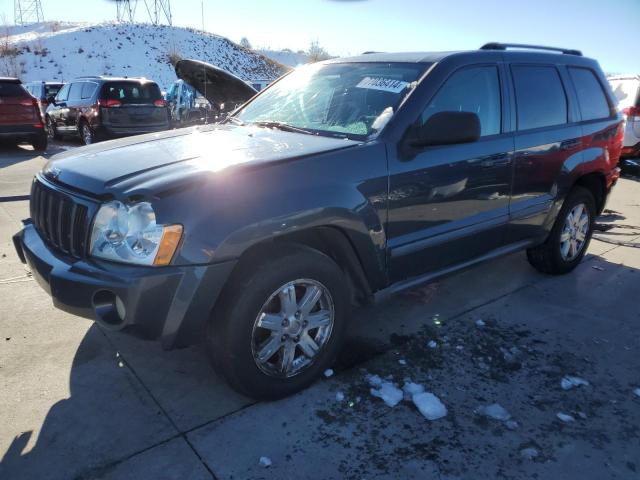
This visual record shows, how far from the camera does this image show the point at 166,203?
2258 mm

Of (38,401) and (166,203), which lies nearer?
(166,203)

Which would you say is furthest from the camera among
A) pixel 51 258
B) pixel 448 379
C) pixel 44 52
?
pixel 44 52

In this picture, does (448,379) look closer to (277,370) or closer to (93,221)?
(277,370)

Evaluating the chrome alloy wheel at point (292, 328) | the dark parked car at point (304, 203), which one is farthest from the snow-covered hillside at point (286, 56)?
the chrome alloy wheel at point (292, 328)

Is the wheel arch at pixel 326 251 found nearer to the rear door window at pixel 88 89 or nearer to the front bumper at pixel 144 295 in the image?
the front bumper at pixel 144 295

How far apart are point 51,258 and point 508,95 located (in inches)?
122

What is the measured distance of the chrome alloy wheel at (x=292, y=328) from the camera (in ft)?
8.71

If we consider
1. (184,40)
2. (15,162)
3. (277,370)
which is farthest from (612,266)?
(184,40)

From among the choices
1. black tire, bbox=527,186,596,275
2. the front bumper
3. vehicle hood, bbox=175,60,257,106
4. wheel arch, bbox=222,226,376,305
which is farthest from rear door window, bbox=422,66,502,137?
vehicle hood, bbox=175,60,257,106

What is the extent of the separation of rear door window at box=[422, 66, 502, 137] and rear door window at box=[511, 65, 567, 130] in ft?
0.80

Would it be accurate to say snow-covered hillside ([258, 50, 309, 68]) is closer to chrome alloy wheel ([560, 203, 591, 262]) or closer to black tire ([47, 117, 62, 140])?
black tire ([47, 117, 62, 140])

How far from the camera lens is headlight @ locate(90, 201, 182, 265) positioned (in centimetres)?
226

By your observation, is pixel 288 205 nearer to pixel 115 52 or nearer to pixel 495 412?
pixel 495 412

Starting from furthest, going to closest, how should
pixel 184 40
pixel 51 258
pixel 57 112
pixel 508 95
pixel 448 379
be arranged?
pixel 184 40
pixel 57 112
pixel 508 95
pixel 448 379
pixel 51 258
